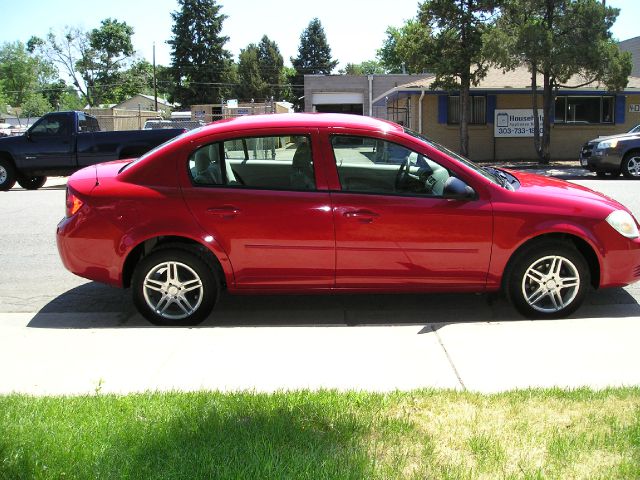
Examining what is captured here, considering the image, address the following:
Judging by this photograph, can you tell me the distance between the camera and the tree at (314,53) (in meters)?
95.5

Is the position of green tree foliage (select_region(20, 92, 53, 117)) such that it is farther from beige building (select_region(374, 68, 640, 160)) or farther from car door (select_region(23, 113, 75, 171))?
car door (select_region(23, 113, 75, 171))

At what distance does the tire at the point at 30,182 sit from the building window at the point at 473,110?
16.4m

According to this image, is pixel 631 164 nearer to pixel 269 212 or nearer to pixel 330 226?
pixel 330 226

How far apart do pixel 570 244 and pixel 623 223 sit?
0.50 metres

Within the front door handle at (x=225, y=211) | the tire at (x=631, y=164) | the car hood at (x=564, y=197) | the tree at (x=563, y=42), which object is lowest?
the front door handle at (x=225, y=211)

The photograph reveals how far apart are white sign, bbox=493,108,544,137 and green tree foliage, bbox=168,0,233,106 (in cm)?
4825

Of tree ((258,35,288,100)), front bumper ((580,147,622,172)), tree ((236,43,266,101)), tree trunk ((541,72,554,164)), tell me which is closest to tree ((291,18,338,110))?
tree ((258,35,288,100))

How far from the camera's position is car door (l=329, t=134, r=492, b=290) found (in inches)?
212

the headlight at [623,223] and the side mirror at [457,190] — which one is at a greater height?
the side mirror at [457,190]

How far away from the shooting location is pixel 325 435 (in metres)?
3.33

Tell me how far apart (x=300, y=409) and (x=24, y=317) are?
11.2ft

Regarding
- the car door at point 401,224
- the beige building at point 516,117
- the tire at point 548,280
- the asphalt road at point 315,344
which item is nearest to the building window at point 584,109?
the beige building at point 516,117

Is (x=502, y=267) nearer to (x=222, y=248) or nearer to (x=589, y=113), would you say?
(x=222, y=248)

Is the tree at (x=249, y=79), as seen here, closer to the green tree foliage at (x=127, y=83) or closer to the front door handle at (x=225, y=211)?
the green tree foliage at (x=127, y=83)
